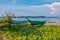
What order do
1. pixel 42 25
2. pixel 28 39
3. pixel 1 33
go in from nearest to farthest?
pixel 28 39
pixel 1 33
pixel 42 25

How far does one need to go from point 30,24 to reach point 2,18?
4.58 ft

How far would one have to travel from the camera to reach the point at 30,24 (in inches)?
432

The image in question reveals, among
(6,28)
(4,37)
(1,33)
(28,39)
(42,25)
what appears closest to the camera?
(28,39)

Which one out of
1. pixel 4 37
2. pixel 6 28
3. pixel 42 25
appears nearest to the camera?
pixel 4 37

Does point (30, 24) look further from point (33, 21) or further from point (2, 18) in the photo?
point (2, 18)

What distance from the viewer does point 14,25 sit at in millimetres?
10516

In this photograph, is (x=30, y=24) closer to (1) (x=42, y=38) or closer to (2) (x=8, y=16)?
(2) (x=8, y=16)

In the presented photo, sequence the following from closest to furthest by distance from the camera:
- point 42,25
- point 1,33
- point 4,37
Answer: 1. point 4,37
2. point 1,33
3. point 42,25

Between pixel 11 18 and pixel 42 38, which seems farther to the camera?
pixel 11 18

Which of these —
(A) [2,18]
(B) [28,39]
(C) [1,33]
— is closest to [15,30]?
(C) [1,33]

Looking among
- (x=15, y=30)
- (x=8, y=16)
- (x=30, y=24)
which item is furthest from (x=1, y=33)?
(x=30, y=24)

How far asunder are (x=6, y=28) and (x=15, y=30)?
712mm

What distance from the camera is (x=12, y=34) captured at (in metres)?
8.53

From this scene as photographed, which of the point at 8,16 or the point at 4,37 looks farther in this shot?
the point at 8,16
